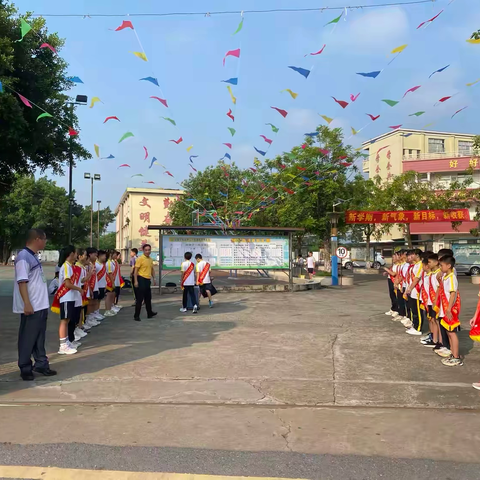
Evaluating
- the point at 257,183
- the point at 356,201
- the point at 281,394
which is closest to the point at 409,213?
the point at 356,201

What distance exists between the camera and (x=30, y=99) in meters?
12.5

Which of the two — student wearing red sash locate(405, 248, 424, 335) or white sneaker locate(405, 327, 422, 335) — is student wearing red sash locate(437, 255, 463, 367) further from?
white sneaker locate(405, 327, 422, 335)

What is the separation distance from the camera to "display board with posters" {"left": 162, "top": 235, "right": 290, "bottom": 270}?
53.7 feet

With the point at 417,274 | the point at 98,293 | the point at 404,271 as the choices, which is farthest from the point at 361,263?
the point at 98,293

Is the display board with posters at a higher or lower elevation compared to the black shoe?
higher

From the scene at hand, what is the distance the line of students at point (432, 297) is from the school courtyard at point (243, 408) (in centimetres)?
30

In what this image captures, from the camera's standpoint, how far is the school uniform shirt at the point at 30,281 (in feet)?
17.6

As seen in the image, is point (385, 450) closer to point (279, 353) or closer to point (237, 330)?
point (279, 353)

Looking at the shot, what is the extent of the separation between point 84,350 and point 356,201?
25.0m

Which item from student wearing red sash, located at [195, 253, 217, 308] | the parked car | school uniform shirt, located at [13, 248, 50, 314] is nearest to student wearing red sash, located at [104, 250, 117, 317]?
student wearing red sash, located at [195, 253, 217, 308]

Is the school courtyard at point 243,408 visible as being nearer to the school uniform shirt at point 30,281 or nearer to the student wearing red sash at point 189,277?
the school uniform shirt at point 30,281

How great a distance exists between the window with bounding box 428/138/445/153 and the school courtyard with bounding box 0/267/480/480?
4389 centimetres

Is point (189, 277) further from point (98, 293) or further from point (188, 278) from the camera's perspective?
point (98, 293)

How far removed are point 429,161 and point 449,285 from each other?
38.9 m
